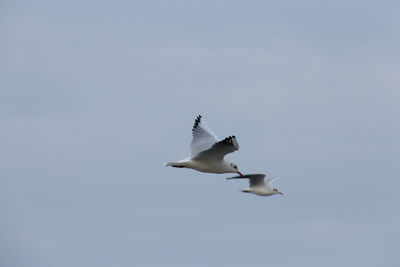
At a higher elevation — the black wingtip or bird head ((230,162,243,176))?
the black wingtip

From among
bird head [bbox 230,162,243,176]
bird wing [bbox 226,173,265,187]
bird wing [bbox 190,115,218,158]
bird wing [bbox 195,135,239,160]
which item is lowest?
bird wing [bbox 195,135,239,160]

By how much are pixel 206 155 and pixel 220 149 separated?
2.38 feet

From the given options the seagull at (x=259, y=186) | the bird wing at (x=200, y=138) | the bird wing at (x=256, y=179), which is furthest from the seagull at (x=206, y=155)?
the seagull at (x=259, y=186)

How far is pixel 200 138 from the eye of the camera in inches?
1153

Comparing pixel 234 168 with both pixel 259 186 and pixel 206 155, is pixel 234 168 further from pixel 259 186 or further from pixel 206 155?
pixel 259 186

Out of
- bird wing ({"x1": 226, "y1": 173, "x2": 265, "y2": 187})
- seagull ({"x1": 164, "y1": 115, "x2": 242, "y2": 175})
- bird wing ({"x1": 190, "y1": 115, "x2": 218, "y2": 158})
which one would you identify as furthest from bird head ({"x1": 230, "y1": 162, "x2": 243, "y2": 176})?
bird wing ({"x1": 190, "y1": 115, "x2": 218, "y2": 158})

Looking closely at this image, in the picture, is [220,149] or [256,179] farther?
[256,179]

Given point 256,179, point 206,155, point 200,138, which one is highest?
point 200,138

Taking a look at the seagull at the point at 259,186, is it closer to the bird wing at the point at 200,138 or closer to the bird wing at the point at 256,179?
the bird wing at the point at 256,179

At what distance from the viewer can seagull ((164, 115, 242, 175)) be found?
28.0 metres

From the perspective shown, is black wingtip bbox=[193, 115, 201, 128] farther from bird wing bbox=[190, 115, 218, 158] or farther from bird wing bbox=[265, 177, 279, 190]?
bird wing bbox=[265, 177, 279, 190]

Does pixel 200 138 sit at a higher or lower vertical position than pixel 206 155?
higher

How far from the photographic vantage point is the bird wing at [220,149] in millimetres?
26203

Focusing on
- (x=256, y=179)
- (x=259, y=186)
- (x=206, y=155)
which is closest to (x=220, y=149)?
(x=206, y=155)
